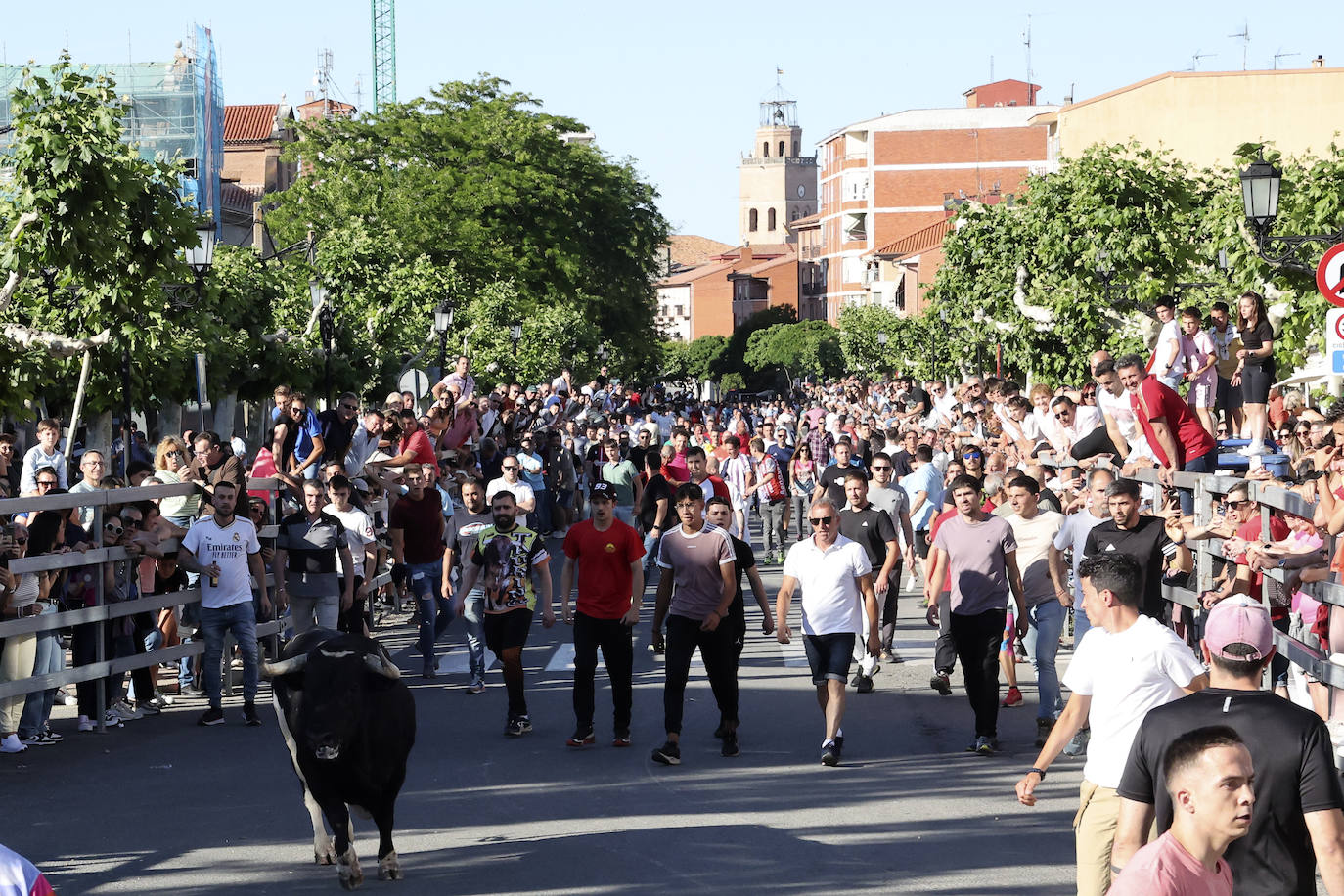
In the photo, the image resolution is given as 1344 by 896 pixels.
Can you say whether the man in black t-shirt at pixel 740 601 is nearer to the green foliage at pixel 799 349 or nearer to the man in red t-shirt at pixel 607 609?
the man in red t-shirt at pixel 607 609

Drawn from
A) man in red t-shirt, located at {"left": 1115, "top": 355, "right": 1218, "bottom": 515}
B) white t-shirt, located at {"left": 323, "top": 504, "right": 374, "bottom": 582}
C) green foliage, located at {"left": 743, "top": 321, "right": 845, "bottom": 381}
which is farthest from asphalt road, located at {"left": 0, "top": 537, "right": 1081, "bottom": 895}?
green foliage, located at {"left": 743, "top": 321, "right": 845, "bottom": 381}

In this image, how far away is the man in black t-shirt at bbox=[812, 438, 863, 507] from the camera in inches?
679

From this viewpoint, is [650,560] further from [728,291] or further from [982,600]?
[728,291]

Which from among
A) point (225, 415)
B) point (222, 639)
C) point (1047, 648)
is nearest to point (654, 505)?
point (222, 639)

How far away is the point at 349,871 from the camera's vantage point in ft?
26.2

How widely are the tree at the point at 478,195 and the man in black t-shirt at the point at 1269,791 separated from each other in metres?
45.5

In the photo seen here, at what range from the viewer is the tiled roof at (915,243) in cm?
10575

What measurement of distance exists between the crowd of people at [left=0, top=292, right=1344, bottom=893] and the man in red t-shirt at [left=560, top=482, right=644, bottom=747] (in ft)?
0.06

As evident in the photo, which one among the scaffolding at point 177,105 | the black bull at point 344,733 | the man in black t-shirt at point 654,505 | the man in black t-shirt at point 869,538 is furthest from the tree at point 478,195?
the black bull at point 344,733

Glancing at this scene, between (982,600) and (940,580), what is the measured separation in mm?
642

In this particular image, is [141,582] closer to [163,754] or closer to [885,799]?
[163,754]

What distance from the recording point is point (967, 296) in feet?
140

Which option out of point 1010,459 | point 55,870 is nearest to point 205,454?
point 55,870

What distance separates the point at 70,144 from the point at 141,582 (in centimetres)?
453
